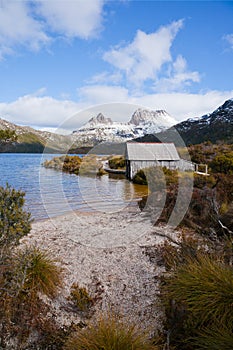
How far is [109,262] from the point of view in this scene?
6312 millimetres

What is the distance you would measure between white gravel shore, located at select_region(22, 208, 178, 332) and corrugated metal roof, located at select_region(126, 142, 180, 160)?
17390 millimetres

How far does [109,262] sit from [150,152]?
22.8 metres

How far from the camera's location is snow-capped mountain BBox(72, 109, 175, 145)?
21731mm

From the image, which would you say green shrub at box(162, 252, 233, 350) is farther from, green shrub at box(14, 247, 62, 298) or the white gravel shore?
green shrub at box(14, 247, 62, 298)

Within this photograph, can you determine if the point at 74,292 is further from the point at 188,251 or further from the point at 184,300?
the point at 188,251

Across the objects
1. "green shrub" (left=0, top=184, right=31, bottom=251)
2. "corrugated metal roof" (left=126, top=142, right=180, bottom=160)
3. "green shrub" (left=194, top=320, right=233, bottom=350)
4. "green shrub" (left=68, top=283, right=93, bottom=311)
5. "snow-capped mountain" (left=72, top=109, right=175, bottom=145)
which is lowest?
"green shrub" (left=68, top=283, right=93, bottom=311)

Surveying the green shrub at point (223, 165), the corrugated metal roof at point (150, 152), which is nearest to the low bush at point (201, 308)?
the green shrub at point (223, 165)

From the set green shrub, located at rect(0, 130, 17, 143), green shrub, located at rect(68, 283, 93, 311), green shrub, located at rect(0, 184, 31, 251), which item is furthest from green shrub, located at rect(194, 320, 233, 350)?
green shrub, located at rect(0, 130, 17, 143)

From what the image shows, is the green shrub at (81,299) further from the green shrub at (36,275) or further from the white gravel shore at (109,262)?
the green shrub at (36,275)

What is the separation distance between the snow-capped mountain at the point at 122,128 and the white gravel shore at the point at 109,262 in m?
11.5

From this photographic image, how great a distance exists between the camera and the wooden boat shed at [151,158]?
27.0 meters

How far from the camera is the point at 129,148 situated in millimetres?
27906

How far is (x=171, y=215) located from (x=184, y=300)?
5915 millimetres

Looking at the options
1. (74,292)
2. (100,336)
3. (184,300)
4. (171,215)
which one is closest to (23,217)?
(74,292)
